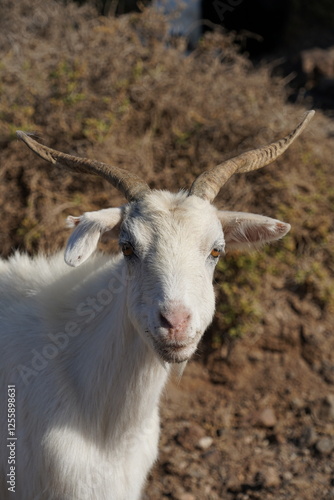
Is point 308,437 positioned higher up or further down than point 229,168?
further down

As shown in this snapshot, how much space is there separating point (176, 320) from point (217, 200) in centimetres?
388

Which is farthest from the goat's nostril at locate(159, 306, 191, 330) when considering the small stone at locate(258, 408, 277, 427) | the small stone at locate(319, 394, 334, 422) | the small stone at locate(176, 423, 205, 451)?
the small stone at locate(319, 394, 334, 422)

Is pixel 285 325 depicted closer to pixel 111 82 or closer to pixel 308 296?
pixel 308 296

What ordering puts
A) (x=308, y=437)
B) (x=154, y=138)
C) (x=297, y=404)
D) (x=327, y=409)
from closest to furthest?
(x=308, y=437)
(x=327, y=409)
(x=297, y=404)
(x=154, y=138)

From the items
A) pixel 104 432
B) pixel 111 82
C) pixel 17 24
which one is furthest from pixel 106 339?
pixel 17 24

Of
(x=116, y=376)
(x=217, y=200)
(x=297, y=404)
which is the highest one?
(x=116, y=376)

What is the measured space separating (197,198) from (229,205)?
3121 mm

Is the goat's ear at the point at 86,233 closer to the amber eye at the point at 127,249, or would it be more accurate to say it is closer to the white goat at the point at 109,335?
the white goat at the point at 109,335

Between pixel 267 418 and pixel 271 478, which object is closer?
pixel 271 478

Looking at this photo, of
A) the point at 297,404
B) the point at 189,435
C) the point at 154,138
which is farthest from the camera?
the point at 154,138

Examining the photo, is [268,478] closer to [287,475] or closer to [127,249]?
[287,475]

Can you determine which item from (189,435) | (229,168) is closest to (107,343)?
(229,168)

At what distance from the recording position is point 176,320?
9.17 ft

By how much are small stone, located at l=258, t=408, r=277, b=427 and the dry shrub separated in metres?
0.91
